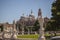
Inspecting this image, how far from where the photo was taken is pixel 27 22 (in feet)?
444

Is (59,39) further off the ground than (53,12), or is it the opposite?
(53,12)

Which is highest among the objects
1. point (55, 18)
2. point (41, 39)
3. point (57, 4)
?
point (57, 4)

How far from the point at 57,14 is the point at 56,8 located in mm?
1666

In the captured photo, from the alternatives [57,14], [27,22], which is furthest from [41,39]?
[27,22]

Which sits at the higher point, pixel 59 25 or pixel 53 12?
pixel 53 12

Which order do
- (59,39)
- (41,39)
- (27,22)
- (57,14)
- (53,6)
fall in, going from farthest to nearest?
(27,22) → (53,6) → (57,14) → (41,39) → (59,39)

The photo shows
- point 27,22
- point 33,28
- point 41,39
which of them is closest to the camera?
point 41,39

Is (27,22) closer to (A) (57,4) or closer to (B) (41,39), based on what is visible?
(A) (57,4)

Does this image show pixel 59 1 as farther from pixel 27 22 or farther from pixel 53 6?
pixel 27 22

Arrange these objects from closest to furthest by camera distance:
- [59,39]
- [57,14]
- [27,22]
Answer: [59,39] < [57,14] < [27,22]

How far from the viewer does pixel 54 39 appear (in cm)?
1447

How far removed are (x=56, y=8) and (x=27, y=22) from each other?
94.6 m

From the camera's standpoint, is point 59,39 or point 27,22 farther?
point 27,22

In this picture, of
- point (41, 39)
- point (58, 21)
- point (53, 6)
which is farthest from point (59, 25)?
point (41, 39)
